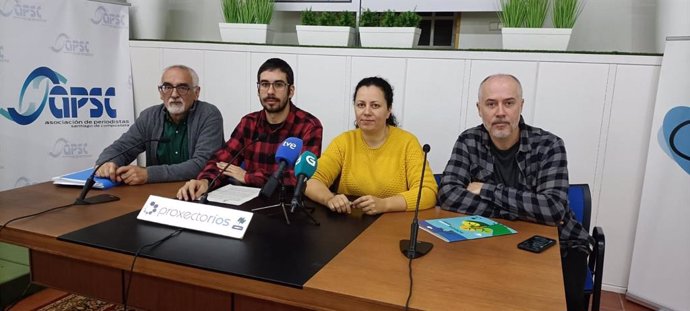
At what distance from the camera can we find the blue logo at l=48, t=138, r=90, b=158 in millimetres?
3369

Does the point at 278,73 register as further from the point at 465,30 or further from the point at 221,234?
the point at 465,30

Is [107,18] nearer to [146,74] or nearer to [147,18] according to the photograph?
[147,18]

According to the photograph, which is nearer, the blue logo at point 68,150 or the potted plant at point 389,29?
the potted plant at point 389,29

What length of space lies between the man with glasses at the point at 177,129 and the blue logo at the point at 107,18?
1.38m

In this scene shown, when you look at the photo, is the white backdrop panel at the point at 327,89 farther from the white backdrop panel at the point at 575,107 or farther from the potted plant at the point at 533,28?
the white backdrop panel at the point at 575,107

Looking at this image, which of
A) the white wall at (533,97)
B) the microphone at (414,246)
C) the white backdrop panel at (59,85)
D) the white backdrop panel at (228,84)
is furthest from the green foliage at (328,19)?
the microphone at (414,246)

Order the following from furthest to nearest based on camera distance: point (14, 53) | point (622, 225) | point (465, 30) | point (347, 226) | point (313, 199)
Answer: point (465, 30) < point (14, 53) < point (622, 225) < point (313, 199) < point (347, 226)

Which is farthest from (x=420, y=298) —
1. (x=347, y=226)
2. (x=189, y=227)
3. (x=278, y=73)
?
(x=278, y=73)

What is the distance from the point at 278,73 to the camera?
7.59 feet

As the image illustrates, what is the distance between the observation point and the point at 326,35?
3232 mm

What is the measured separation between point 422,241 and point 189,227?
2.44 feet

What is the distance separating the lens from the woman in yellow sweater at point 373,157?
2064 millimetres

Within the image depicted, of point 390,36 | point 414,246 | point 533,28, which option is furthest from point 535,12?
point 414,246

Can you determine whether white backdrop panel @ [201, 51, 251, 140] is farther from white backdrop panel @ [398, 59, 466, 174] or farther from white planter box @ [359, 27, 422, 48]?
white backdrop panel @ [398, 59, 466, 174]
